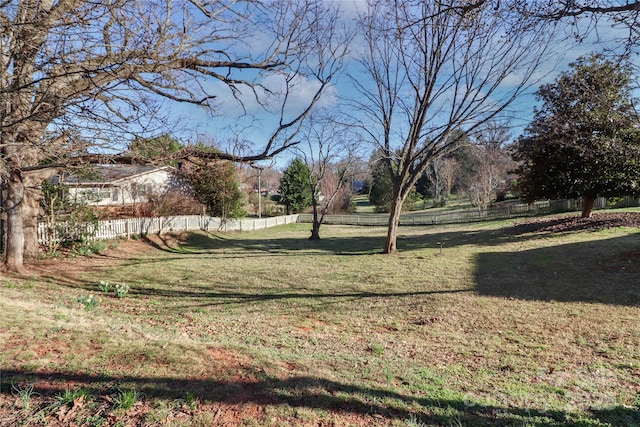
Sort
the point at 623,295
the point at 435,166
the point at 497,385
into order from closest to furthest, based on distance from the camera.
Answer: the point at 497,385 → the point at 623,295 → the point at 435,166

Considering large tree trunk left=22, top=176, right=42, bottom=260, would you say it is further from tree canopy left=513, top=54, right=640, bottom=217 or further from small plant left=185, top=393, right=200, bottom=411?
tree canopy left=513, top=54, right=640, bottom=217

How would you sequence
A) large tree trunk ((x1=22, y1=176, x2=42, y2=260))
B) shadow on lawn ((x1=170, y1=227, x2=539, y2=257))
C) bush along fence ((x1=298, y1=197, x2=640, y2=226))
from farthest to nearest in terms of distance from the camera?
1. bush along fence ((x1=298, y1=197, x2=640, y2=226))
2. shadow on lawn ((x1=170, y1=227, x2=539, y2=257))
3. large tree trunk ((x1=22, y1=176, x2=42, y2=260))

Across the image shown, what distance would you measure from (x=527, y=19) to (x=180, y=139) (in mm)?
5461

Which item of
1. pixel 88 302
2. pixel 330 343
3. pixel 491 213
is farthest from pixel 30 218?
pixel 491 213

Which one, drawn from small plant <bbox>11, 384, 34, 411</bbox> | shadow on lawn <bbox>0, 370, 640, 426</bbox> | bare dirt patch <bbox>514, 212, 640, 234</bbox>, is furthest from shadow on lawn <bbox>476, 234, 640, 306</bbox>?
small plant <bbox>11, 384, 34, 411</bbox>

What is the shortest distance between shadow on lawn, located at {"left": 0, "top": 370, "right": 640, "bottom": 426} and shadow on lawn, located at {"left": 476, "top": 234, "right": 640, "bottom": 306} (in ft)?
15.6

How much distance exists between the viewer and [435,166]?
40750 mm

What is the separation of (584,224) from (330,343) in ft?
47.8

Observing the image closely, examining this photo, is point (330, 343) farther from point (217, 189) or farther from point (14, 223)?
point (217, 189)

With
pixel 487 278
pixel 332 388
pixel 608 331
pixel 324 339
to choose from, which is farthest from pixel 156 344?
pixel 487 278

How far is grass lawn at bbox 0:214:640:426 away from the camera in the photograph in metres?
2.56

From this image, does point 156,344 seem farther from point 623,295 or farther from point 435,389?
point 623,295

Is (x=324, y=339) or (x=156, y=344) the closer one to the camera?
(x=156, y=344)

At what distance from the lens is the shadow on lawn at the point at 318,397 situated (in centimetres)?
258
